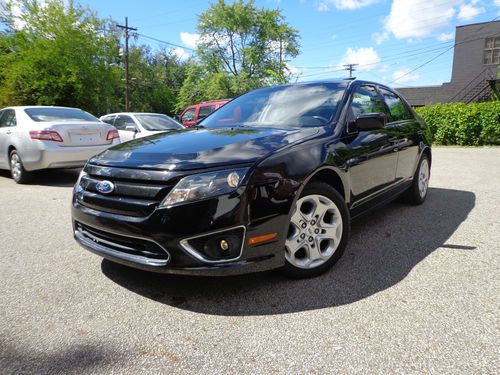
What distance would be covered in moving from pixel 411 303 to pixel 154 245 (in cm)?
165

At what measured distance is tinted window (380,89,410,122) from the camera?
4.19m

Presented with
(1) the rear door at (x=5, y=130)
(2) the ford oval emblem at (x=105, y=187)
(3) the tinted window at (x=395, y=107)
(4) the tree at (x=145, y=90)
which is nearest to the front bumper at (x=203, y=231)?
(2) the ford oval emblem at (x=105, y=187)

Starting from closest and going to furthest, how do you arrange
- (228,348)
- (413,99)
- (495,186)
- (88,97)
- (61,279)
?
(228,348) < (61,279) < (495,186) < (88,97) < (413,99)

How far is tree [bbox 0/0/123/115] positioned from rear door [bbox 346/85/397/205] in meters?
15.9

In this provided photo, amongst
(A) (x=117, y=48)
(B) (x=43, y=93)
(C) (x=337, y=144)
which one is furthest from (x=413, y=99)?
(C) (x=337, y=144)

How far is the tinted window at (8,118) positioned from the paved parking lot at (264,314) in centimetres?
398

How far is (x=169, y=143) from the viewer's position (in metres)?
2.70

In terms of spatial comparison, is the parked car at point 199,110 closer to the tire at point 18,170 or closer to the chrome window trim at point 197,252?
the tire at point 18,170

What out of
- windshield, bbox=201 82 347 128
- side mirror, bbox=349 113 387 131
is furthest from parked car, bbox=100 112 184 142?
side mirror, bbox=349 113 387 131

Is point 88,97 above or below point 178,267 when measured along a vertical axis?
above

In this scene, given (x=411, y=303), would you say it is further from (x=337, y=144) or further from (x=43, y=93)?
(x=43, y=93)

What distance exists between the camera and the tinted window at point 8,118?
21.9 ft

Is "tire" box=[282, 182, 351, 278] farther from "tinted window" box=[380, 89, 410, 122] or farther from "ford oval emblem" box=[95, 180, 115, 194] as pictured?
"tinted window" box=[380, 89, 410, 122]

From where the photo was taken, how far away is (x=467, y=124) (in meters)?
14.5
